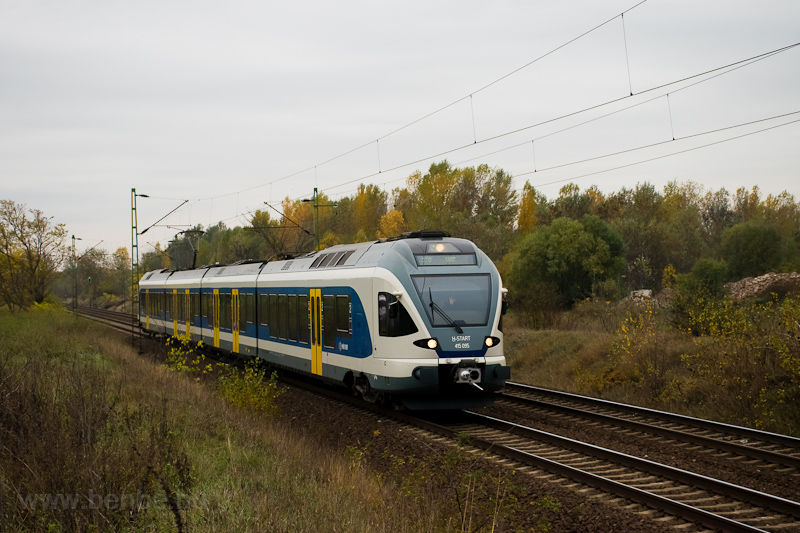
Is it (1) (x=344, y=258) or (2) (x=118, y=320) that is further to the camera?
(2) (x=118, y=320)

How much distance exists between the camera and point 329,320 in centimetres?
1541

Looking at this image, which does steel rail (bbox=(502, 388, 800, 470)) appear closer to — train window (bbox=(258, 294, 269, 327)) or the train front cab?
the train front cab

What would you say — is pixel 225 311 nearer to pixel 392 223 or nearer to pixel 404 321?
pixel 404 321

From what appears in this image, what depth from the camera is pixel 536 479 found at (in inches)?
357

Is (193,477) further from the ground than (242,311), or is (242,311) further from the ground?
(242,311)

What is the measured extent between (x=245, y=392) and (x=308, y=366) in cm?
230

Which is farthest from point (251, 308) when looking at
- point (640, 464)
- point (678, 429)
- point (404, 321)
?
point (640, 464)

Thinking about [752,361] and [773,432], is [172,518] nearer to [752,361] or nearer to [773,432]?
[773,432]

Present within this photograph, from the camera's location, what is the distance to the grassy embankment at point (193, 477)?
612 centimetres

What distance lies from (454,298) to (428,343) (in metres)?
1.06

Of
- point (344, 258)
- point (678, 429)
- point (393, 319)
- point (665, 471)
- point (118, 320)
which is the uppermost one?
point (344, 258)

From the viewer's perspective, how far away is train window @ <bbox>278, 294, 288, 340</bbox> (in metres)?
18.2

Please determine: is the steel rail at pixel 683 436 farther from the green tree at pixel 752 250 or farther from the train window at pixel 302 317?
the green tree at pixel 752 250

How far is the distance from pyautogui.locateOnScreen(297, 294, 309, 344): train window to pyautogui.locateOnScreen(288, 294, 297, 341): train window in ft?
0.75
